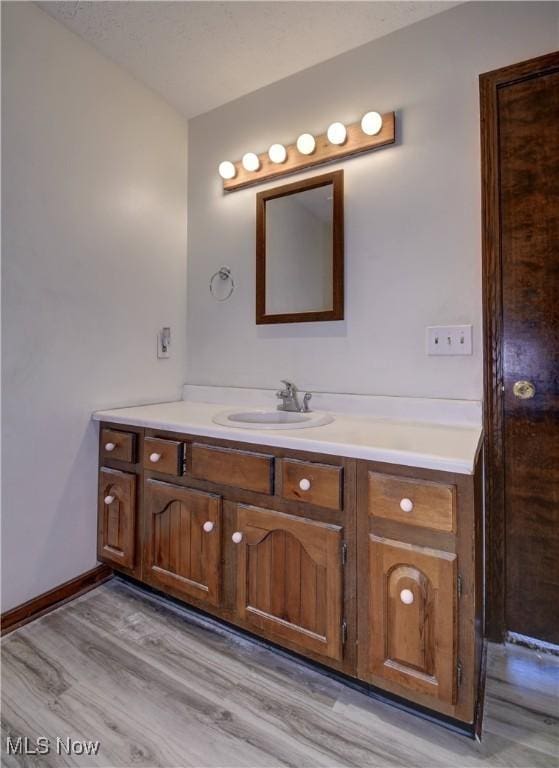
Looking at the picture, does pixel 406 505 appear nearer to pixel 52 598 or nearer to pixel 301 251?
pixel 301 251

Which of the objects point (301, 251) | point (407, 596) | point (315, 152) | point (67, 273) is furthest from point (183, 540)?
point (315, 152)

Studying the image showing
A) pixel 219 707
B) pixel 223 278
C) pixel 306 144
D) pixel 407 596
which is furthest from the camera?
pixel 223 278

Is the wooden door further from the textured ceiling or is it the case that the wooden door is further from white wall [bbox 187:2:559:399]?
the textured ceiling

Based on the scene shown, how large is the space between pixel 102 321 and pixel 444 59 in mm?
1691

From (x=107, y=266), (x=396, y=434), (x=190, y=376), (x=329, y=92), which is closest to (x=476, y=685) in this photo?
(x=396, y=434)

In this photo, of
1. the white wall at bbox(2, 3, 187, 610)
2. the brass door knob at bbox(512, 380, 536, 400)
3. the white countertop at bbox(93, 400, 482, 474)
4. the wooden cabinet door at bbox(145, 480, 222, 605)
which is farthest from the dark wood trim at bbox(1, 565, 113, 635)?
the brass door knob at bbox(512, 380, 536, 400)

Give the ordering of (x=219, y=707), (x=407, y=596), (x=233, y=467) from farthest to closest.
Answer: (x=233, y=467), (x=219, y=707), (x=407, y=596)

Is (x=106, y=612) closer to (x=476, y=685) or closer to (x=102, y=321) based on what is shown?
(x=102, y=321)

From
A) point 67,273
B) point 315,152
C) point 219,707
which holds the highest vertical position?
point 315,152

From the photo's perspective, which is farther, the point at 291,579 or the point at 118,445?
the point at 118,445

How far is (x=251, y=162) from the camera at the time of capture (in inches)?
73.2

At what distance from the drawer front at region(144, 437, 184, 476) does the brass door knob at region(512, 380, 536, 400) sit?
119cm

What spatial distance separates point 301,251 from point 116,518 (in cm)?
140

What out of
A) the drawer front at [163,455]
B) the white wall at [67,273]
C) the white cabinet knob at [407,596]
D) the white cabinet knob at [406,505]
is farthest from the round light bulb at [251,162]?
the white cabinet knob at [407,596]
